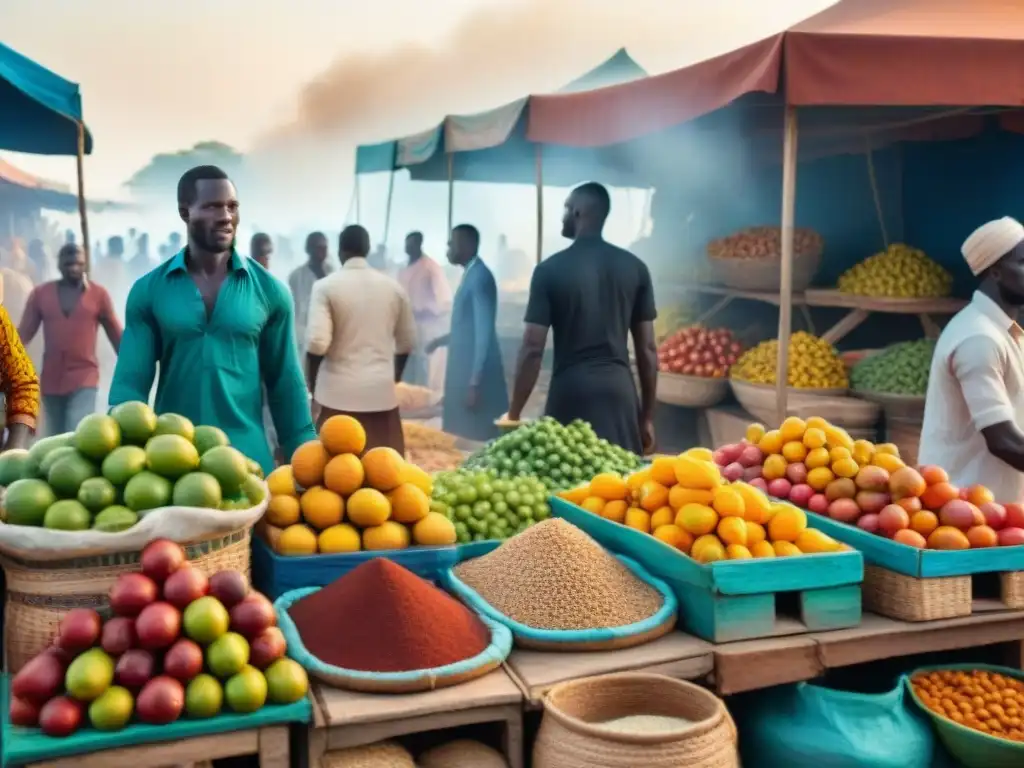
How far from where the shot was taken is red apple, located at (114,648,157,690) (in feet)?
5.38

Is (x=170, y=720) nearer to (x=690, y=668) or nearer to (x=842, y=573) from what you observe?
(x=690, y=668)

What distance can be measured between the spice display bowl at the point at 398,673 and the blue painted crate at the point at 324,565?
26cm

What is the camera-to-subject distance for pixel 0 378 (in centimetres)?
291

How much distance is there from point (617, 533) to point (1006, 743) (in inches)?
37.0

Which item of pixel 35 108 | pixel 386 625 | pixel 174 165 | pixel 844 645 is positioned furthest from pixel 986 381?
pixel 174 165

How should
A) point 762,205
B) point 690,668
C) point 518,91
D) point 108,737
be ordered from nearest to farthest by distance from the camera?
point 108,737 < point 690,668 < point 762,205 < point 518,91

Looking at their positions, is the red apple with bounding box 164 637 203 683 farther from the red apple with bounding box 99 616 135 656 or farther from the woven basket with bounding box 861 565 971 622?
the woven basket with bounding box 861 565 971 622

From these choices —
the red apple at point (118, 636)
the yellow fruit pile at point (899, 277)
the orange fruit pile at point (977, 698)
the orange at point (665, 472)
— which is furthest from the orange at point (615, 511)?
the yellow fruit pile at point (899, 277)

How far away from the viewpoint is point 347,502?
230cm

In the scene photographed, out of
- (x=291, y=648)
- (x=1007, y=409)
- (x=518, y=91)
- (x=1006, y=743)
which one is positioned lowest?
(x=1006, y=743)

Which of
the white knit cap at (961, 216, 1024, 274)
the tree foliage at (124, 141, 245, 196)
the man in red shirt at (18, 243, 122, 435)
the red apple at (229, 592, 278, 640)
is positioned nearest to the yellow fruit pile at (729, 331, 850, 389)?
the white knit cap at (961, 216, 1024, 274)

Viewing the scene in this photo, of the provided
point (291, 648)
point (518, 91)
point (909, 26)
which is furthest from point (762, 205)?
point (518, 91)

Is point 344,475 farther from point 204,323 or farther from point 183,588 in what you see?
point 204,323

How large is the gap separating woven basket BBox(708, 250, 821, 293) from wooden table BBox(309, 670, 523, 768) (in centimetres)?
523
